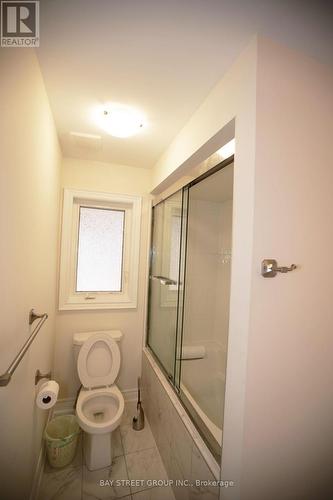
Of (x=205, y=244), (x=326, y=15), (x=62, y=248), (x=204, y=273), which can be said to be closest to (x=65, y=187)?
(x=62, y=248)

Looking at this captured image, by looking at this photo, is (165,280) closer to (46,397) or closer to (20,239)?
(46,397)

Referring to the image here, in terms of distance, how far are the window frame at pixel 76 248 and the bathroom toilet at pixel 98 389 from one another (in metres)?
0.31

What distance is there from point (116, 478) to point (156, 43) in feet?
8.57

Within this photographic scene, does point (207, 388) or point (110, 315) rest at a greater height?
point (110, 315)

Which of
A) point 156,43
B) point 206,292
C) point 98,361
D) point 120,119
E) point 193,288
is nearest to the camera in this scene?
point 156,43

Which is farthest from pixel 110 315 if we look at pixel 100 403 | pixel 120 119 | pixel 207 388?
pixel 120 119

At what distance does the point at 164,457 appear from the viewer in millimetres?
1626

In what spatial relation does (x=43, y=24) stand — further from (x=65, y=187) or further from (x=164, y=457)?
(x=164, y=457)

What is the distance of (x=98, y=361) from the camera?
6.69 feet

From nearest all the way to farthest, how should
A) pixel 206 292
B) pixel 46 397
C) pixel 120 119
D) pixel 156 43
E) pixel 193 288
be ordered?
pixel 156 43 → pixel 46 397 → pixel 120 119 → pixel 193 288 → pixel 206 292

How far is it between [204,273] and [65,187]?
5.33ft

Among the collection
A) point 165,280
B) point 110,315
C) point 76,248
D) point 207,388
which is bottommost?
point 207,388

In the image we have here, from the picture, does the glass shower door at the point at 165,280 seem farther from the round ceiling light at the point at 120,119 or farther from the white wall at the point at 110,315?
the round ceiling light at the point at 120,119
